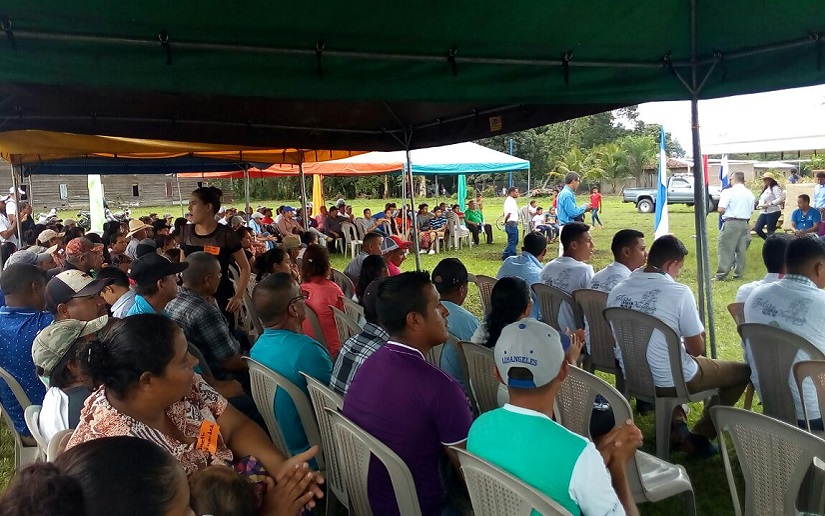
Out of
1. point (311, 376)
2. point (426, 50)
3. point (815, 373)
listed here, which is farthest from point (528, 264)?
point (311, 376)

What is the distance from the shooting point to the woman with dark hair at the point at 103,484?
100 centimetres

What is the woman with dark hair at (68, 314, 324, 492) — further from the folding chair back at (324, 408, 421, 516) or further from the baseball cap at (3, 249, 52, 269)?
the baseball cap at (3, 249, 52, 269)

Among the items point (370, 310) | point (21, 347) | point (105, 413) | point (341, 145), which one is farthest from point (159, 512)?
point (341, 145)

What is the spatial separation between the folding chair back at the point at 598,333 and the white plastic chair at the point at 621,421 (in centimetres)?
157

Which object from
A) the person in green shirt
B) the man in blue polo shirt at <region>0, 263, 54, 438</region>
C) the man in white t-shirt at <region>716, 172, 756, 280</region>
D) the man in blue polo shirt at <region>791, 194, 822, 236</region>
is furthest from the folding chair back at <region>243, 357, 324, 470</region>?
the person in green shirt

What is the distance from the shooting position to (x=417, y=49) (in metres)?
3.27

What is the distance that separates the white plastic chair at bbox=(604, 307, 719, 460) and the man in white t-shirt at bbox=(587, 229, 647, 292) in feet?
3.10

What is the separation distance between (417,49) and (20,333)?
2.62 metres

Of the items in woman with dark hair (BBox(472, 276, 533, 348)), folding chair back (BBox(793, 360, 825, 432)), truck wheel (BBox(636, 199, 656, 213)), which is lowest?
folding chair back (BBox(793, 360, 825, 432))

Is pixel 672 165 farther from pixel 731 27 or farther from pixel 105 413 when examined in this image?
pixel 105 413

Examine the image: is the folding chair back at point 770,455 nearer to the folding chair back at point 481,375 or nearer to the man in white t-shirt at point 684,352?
the folding chair back at point 481,375

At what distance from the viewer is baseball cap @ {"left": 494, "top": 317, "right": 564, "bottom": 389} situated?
1727mm

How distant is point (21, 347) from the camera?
10.3 feet

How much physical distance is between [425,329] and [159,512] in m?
1.40
